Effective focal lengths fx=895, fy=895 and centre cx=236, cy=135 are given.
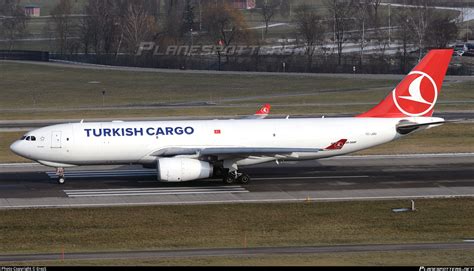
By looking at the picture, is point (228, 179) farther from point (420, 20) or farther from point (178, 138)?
point (420, 20)

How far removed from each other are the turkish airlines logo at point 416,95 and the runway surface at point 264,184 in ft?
12.2

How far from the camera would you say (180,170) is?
46281 millimetres

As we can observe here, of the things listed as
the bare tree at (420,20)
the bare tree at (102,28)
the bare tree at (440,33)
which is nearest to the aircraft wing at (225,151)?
the bare tree at (420,20)

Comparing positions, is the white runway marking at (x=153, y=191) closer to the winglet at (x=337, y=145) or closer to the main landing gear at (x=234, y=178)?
the main landing gear at (x=234, y=178)

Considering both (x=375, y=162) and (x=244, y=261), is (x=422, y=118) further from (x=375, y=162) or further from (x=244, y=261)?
(x=244, y=261)

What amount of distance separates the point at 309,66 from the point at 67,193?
3739 inches

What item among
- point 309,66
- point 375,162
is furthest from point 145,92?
point 375,162

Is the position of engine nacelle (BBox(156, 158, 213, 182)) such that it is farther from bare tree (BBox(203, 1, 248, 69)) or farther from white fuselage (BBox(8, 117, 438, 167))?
bare tree (BBox(203, 1, 248, 69))

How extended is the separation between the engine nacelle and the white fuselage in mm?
2163

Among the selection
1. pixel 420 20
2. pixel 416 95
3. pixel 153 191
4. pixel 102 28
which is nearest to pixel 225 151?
pixel 153 191

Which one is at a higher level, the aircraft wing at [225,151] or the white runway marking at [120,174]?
the aircraft wing at [225,151]

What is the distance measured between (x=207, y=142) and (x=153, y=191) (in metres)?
4.26

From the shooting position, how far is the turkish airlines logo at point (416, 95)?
51.5m

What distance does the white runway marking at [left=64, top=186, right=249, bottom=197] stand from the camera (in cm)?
4628
